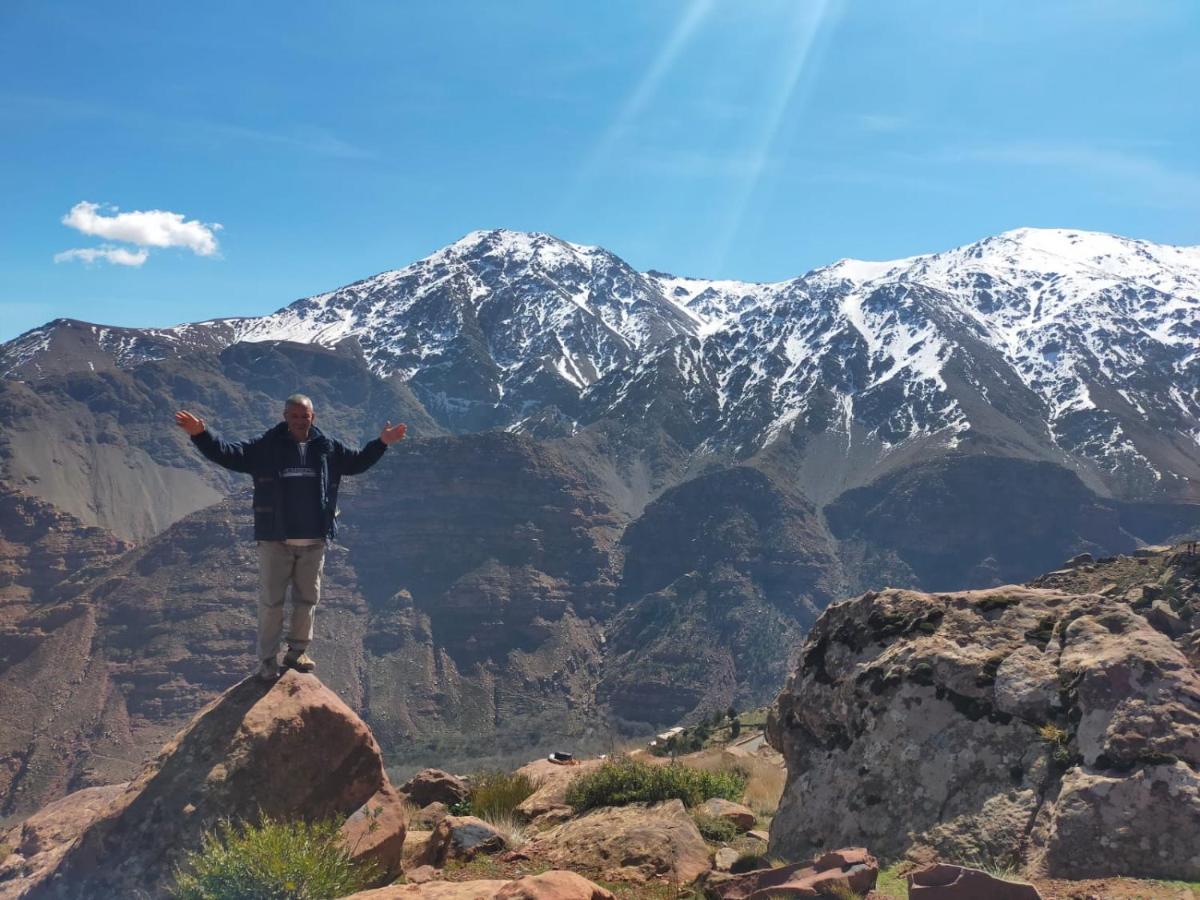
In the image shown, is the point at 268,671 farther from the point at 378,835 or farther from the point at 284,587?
the point at 378,835

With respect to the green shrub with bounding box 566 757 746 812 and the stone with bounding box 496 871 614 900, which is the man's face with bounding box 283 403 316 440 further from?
the green shrub with bounding box 566 757 746 812

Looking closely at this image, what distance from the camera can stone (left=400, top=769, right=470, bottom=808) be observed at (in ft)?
50.2

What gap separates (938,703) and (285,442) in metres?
8.00

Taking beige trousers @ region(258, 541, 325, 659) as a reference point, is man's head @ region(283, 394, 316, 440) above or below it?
above

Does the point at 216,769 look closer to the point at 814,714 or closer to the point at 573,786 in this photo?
the point at 573,786

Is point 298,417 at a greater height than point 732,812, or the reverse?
point 298,417

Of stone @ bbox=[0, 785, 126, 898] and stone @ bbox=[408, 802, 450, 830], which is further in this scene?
stone @ bbox=[408, 802, 450, 830]

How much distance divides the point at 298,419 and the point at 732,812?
7.52 m

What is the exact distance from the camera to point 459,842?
1142cm

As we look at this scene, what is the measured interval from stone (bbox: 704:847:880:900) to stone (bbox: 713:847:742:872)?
3.87 ft

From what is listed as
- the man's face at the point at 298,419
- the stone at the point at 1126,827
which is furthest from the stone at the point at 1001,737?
the man's face at the point at 298,419

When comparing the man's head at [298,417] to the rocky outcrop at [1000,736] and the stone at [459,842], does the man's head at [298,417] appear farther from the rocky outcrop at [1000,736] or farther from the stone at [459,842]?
the rocky outcrop at [1000,736]

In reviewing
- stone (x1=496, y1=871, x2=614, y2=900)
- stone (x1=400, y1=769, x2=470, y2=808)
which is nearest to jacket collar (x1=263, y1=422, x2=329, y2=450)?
stone (x1=496, y1=871, x2=614, y2=900)

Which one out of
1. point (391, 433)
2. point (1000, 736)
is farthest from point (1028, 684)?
point (391, 433)
